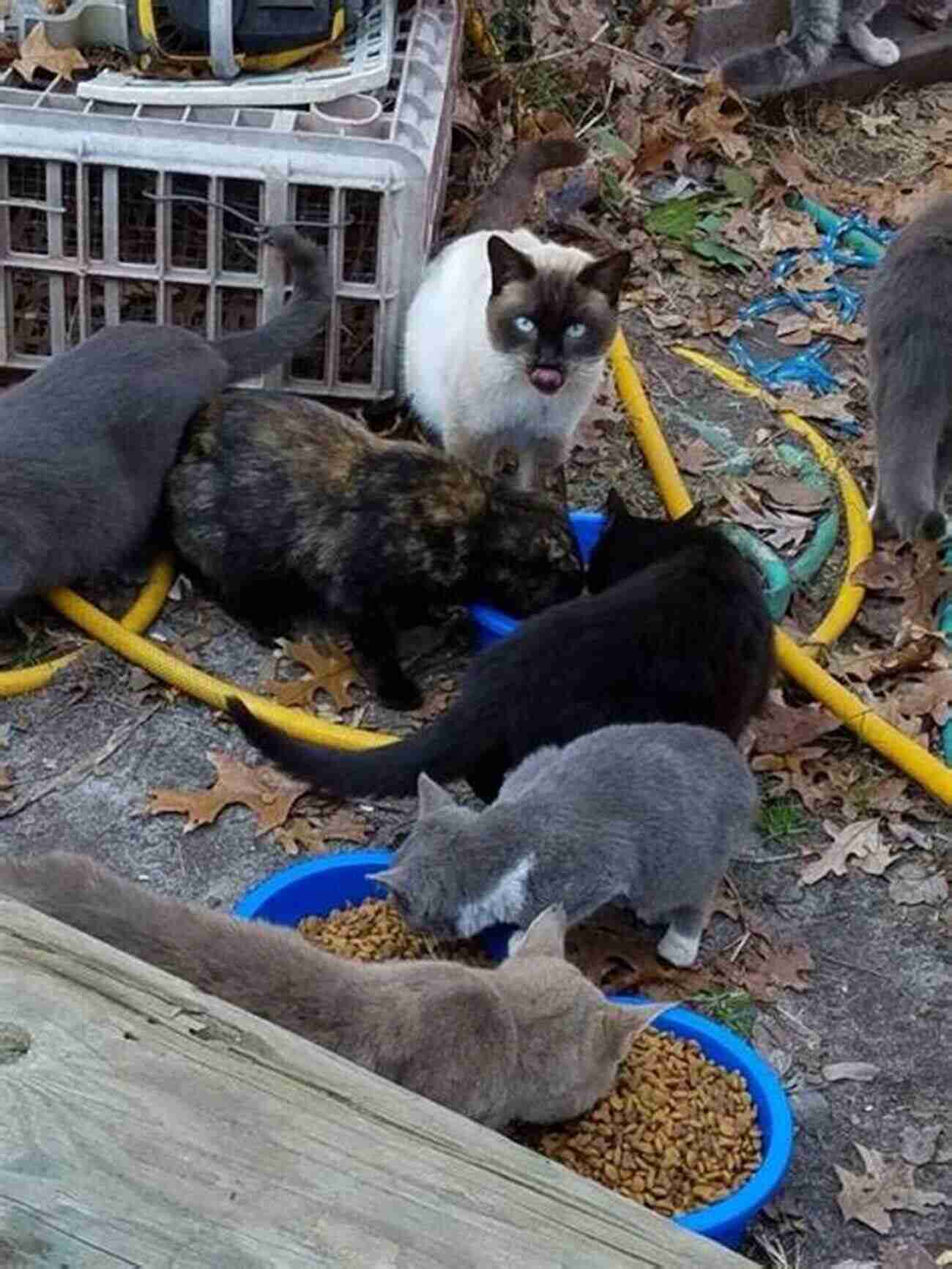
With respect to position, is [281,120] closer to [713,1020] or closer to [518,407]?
[518,407]

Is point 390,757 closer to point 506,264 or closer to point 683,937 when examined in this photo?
point 683,937

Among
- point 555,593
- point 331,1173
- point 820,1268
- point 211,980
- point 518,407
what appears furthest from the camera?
point 518,407

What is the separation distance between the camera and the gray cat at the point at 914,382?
5156 millimetres

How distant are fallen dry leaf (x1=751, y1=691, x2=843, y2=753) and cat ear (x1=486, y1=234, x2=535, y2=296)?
4.48 feet

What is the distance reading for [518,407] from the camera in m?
5.17

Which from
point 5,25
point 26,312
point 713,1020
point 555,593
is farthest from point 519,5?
point 713,1020

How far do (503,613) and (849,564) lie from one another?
116 centimetres

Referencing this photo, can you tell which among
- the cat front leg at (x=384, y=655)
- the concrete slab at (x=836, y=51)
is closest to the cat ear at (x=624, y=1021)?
the cat front leg at (x=384, y=655)

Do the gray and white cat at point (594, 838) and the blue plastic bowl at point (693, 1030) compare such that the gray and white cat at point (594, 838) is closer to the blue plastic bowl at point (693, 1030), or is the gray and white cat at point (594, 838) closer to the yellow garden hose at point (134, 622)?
the blue plastic bowl at point (693, 1030)

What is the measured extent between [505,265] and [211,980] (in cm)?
278

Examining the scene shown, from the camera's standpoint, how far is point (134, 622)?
15.6 feet

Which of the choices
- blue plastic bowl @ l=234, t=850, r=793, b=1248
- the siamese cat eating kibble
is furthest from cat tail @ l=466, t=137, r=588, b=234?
blue plastic bowl @ l=234, t=850, r=793, b=1248

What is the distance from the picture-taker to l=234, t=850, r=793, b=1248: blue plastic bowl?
3.18 meters

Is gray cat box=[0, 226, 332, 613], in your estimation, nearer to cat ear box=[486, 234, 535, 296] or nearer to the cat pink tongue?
cat ear box=[486, 234, 535, 296]
